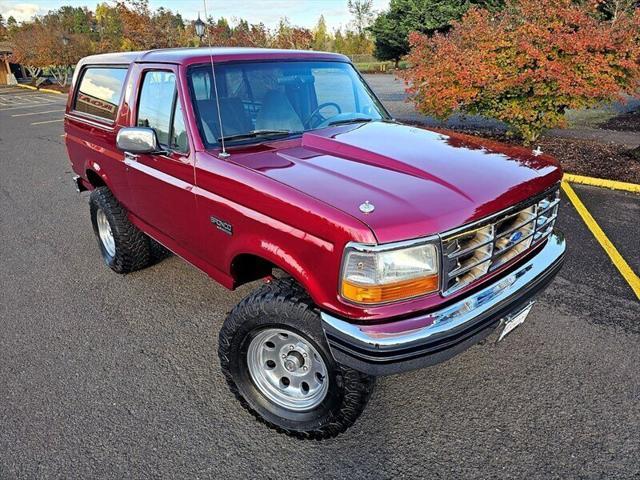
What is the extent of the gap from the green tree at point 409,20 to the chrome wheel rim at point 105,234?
20548 mm

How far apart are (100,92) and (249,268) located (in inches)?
99.3

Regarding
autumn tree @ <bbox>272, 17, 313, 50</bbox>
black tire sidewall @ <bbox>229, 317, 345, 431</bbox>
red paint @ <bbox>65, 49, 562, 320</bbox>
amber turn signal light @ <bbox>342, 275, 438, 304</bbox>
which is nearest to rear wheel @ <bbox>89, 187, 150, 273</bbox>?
red paint @ <bbox>65, 49, 562, 320</bbox>

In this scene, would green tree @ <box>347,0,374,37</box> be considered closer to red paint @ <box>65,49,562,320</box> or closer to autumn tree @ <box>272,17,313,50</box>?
autumn tree @ <box>272,17,313,50</box>

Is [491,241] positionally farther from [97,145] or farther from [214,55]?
[97,145]

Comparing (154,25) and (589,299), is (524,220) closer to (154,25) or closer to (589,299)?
(589,299)

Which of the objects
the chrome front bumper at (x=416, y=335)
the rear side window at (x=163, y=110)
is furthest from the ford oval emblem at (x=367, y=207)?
the rear side window at (x=163, y=110)

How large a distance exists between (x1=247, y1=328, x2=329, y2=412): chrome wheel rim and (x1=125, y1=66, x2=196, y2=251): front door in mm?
943

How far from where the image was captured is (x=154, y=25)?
27109 millimetres

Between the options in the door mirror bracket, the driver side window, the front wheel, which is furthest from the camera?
the driver side window

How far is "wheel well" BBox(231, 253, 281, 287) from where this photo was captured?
110 inches

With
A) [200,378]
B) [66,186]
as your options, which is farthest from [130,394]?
[66,186]

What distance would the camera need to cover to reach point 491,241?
7.55 ft

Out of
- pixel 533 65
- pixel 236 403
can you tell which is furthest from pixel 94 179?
pixel 533 65

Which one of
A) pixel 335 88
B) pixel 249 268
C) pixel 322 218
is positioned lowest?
pixel 249 268
